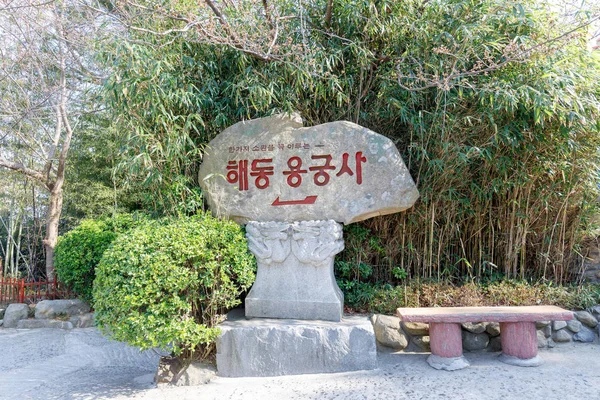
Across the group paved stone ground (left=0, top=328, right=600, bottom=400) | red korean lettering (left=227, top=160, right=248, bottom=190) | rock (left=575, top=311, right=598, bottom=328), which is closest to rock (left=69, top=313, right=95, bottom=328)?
paved stone ground (left=0, top=328, right=600, bottom=400)

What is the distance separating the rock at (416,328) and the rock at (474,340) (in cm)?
32

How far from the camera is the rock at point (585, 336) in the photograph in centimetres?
360

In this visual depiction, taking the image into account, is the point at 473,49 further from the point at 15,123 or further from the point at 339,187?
the point at 15,123

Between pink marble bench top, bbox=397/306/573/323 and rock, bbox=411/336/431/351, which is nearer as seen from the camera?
pink marble bench top, bbox=397/306/573/323

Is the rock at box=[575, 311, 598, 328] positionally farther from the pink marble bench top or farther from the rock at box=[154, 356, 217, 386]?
the rock at box=[154, 356, 217, 386]

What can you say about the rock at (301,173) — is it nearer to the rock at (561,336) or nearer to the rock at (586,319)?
the rock at (561,336)

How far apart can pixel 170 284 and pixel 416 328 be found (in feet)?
6.72

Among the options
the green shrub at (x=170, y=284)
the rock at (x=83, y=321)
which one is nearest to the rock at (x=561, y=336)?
the green shrub at (x=170, y=284)

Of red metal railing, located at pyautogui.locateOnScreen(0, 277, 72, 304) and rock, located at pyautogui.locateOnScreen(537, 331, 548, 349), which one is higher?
red metal railing, located at pyautogui.locateOnScreen(0, 277, 72, 304)

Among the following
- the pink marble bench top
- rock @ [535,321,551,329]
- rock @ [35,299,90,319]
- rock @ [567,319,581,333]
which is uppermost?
the pink marble bench top

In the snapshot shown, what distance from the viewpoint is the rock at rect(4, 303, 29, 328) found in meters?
5.05

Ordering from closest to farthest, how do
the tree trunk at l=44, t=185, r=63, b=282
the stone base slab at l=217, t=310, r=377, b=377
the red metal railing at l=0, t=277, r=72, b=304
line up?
1. the stone base slab at l=217, t=310, r=377, b=377
2. the red metal railing at l=0, t=277, r=72, b=304
3. the tree trunk at l=44, t=185, r=63, b=282

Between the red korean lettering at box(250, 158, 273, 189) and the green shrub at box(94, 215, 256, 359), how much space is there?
57 centimetres

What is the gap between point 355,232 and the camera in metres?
3.90
